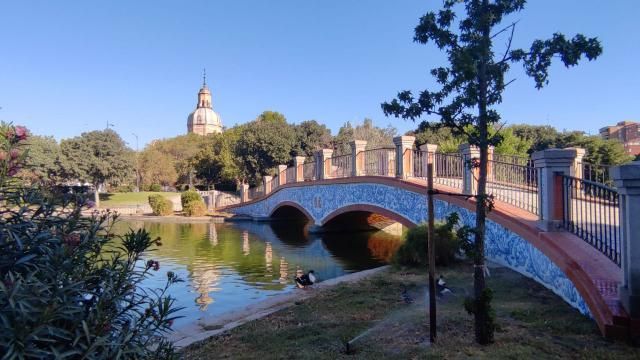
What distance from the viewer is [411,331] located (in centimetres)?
486

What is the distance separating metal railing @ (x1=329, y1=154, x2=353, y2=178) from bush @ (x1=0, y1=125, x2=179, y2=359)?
15.4 metres

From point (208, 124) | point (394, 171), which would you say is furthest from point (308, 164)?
point (208, 124)

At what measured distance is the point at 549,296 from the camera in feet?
19.9

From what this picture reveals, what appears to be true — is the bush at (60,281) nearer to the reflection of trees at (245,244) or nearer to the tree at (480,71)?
the tree at (480,71)

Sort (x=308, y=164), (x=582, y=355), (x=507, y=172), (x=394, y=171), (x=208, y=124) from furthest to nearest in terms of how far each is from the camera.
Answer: (x=208, y=124) → (x=308, y=164) → (x=394, y=171) → (x=507, y=172) → (x=582, y=355)

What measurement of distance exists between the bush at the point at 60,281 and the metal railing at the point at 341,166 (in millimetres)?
15432

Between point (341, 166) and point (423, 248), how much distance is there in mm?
10651

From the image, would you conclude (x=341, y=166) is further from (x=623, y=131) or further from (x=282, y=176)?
(x=623, y=131)

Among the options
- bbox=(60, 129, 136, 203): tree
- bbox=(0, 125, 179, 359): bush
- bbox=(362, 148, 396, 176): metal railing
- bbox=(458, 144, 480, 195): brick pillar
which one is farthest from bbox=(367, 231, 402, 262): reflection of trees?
bbox=(60, 129, 136, 203): tree

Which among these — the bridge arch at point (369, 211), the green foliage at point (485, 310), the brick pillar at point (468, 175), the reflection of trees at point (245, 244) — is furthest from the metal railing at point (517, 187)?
the reflection of trees at point (245, 244)

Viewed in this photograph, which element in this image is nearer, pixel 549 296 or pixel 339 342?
pixel 339 342

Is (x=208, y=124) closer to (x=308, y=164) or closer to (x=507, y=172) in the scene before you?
(x=308, y=164)

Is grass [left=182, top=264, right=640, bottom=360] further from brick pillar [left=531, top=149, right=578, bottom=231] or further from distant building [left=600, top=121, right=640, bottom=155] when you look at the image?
distant building [left=600, top=121, right=640, bottom=155]

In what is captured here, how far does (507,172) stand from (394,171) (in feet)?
14.7
